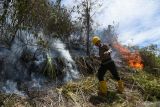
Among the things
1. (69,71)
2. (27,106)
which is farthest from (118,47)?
(27,106)

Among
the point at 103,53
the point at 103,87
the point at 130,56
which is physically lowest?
the point at 103,87

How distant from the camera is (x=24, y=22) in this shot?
13367 mm

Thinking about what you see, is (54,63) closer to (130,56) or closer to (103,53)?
(103,53)

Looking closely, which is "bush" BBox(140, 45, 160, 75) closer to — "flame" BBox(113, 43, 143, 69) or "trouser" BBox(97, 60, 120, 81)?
"flame" BBox(113, 43, 143, 69)

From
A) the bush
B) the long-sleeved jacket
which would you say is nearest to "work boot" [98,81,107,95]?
the long-sleeved jacket

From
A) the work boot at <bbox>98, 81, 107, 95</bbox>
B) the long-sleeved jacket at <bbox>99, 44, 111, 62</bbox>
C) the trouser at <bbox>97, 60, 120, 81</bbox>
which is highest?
the long-sleeved jacket at <bbox>99, 44, 111, 62</bbox>

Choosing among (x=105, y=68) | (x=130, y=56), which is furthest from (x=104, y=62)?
(x=130, y=56)

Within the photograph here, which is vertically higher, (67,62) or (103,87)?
(67,62)

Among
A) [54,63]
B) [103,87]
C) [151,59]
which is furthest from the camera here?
[151,59]

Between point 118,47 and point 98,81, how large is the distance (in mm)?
3432

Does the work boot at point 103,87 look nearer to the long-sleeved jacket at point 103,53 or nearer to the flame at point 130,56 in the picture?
the long-sleeved jacket at point 103,53

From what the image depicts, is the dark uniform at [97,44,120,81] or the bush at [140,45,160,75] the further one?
the bush at [140,45,160,75]

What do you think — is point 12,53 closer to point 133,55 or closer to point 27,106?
point 27,106

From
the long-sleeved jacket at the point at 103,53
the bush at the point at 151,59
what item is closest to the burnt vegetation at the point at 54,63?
the bush at the point at 151,59
